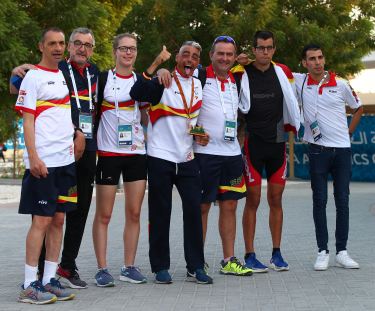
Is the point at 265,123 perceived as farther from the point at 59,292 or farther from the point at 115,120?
the point at 59,292

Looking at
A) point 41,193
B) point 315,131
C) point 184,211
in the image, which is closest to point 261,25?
point 315,131

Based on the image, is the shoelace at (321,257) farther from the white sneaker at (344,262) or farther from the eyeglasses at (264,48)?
the eyeglasses at (264,48)

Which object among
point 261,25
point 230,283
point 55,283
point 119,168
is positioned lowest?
point 230,283

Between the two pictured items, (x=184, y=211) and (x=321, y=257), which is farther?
(x=321, y=257)

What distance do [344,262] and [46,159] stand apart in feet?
10.7

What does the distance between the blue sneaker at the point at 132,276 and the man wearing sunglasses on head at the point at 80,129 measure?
401mm

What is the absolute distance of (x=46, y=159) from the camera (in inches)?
179

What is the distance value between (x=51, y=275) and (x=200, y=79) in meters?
2.30

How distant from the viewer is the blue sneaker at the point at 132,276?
5.21 metres

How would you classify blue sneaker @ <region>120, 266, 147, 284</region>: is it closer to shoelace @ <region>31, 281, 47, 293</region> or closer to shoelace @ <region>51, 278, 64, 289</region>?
shoelace @ <region>51, 278, 64, 289</region>

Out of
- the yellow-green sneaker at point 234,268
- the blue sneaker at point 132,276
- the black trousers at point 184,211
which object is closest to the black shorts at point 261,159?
the black trousers at point 184,211

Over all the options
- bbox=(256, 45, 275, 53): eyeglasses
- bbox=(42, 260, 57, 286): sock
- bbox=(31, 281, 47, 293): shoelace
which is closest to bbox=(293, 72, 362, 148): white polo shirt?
bbox=(256, 45, 275, 53): eyeglasses

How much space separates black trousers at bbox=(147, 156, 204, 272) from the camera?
520 cm

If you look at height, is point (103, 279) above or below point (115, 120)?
below
